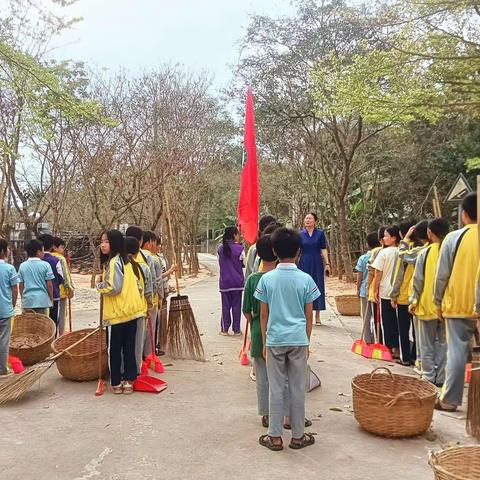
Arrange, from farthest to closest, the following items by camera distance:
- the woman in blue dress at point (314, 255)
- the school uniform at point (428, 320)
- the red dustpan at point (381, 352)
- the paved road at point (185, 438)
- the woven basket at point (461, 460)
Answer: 1. the woman in blue dress at point (314, 255)
2. the red dustpan at point (381, 352)
3. the school uniform at point (428, 320)
4. the paved road at point (185, 438)
5. the woven basket at point (461, 460)

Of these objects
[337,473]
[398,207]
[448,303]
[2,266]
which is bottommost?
[337,473]

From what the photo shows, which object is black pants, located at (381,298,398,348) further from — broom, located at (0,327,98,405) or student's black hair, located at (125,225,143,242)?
broom, located at (0,327,98,405)

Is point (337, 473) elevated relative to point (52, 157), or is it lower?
lower

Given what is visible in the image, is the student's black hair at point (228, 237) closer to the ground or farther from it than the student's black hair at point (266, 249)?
farther from it

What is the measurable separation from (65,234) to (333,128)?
17070 millimetres

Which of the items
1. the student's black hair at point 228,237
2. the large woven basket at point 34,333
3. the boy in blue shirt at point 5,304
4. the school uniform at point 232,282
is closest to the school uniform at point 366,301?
the school uniform at point 232,282

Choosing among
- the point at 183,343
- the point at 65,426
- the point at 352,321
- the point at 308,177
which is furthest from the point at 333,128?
the point at 65,426

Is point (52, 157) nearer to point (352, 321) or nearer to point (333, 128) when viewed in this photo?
point (333, 128)

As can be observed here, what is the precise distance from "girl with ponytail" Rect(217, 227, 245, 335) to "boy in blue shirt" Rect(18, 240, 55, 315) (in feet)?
8.94

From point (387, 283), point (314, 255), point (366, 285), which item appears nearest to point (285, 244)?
point (387, 283)

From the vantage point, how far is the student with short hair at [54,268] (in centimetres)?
697

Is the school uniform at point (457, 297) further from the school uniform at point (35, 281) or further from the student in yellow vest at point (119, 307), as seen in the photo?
the school uniform at point (35, 281)

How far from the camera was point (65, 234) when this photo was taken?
27.0 meters

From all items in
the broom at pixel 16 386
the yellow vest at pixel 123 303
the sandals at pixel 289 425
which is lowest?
the sandals at pixel 289 425
